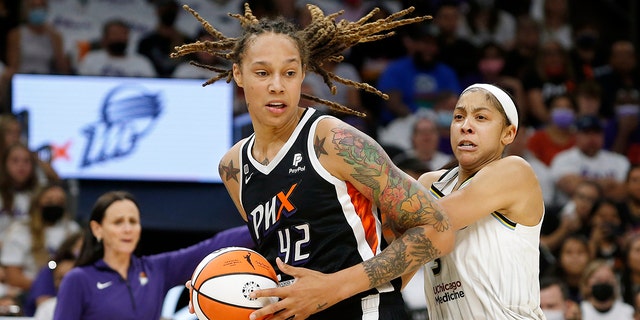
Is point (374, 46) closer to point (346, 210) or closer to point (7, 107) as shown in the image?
point (7, 107)

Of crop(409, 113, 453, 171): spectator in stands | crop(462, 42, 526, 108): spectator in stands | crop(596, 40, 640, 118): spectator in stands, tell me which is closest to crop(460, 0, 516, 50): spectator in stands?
crop(462, 42, 526, 108): spectator in stands

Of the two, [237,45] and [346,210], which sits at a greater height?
[237,45]

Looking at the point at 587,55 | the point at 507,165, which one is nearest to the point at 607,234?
the point at 587,55

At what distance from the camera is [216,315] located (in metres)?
4.07

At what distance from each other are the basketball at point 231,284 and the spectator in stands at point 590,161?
22.2 ft

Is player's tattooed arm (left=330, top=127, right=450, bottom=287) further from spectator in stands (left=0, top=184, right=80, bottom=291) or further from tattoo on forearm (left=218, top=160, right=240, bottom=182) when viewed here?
spectator in stands (left=0, top=184, right=80, bottom=291)

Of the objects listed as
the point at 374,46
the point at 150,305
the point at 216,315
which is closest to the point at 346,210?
the point at 216,315

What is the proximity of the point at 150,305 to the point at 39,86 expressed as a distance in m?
3.68

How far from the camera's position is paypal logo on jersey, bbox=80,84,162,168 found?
9.28 meters

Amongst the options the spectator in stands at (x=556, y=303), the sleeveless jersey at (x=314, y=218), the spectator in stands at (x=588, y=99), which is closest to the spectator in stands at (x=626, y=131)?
the spectator in stands at (x=588, y=99)

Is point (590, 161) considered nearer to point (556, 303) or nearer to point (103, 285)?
point (556, 303)

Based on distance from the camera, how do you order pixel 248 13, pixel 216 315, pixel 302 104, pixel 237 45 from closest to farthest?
pixel 216 315, pixel 237 45, pixel 248 13, pixel 302 104

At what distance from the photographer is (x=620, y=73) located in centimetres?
1210

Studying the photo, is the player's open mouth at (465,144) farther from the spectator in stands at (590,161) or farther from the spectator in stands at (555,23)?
the spectator in stands at (555,23)
